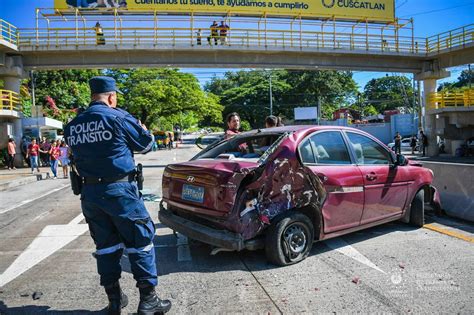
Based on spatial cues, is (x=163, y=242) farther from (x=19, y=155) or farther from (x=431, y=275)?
(x=19, y=155)

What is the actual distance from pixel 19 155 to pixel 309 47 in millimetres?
18666

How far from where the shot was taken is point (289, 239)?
14.0 ft

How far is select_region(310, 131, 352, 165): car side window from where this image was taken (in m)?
4.66

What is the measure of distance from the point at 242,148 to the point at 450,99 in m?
26.6

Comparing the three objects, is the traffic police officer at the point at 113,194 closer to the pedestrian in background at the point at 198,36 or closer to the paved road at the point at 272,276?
the paved road at the point at 272,276

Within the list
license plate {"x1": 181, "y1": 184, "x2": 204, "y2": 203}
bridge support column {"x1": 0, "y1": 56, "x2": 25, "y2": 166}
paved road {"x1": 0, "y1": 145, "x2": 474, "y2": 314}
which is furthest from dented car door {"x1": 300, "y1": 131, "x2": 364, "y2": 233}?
bridge support column {"x1": 0, "y1": 56, "x2": 25, "y2": 166}

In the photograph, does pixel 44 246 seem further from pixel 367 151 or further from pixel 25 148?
pixel 25 148

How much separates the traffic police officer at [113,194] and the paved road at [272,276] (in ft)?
1.28

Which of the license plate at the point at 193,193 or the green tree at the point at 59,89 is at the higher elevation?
the green tree at the point at 59,89

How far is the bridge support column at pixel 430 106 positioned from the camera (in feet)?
89.7

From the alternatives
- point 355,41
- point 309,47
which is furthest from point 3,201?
point 355,41

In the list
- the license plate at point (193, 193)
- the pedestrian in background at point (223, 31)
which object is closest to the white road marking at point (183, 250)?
the license plate at point (193, 193)

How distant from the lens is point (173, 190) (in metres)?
4.65

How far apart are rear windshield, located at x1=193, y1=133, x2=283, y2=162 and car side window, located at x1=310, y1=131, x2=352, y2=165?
1.54ft
